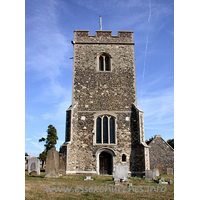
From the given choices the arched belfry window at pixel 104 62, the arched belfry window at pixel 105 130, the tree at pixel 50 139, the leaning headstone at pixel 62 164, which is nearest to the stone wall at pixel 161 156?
the arched belfry window at pixel 105 130

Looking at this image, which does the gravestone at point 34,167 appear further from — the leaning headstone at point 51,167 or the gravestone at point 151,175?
the gravestone at point 151,175

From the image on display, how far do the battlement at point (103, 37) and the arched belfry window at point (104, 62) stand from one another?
1.55 meters

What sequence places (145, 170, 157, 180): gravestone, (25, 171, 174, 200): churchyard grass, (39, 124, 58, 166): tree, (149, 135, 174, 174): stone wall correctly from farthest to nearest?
(39, 124, 58, 166): tree < (149, 135, 174, 174): stone wall < (145, 170, 157, 180): gravestone < (25, 171, 174, 200): churchyard grass

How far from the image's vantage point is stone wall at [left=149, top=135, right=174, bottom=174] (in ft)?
61.2

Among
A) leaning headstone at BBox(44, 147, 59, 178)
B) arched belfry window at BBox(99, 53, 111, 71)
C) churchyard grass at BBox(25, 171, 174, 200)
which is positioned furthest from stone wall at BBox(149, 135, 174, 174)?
churchyard grass at BBox(25, 171, 174, 200)

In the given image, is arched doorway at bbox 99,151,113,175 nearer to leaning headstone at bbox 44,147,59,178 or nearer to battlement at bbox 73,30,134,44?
leaning headstone at bbox 44,147,59,178

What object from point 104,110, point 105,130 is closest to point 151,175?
point 105,130

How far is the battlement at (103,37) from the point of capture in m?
19.1

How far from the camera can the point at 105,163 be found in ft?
52.4

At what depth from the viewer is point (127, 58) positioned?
18.7m

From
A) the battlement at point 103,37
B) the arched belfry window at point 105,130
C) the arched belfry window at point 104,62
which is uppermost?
the battlement at point 103,37

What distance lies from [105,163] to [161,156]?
6.30 m

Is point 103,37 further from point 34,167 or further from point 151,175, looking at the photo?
point 151,175

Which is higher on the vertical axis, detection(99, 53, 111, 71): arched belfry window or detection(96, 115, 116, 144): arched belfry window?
detection(99, 53, 111, 71): arched belfry window
